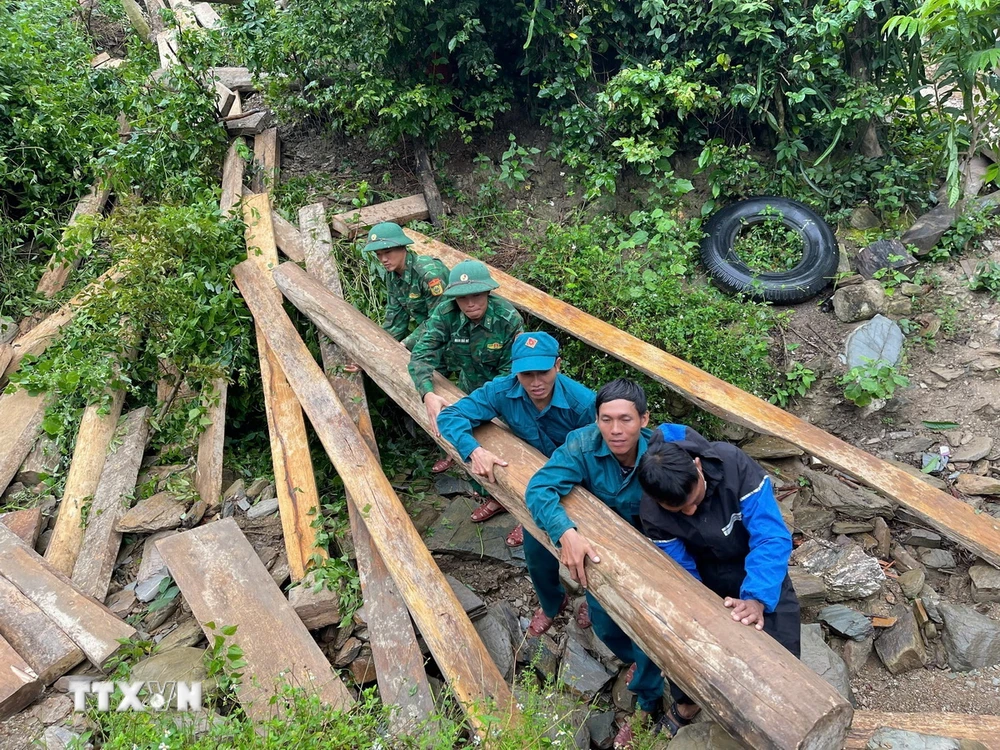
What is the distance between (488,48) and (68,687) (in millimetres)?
6207

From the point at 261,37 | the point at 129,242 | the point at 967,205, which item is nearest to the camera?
the point at 129,242

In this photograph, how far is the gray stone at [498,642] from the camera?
3395 millimetres

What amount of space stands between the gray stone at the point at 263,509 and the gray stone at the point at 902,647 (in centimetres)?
370

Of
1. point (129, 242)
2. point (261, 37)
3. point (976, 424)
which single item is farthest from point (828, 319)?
point (261, 37)

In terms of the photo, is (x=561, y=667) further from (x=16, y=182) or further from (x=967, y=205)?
(x=16, y=182)

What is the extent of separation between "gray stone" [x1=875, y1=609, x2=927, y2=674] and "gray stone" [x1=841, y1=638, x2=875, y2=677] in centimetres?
5

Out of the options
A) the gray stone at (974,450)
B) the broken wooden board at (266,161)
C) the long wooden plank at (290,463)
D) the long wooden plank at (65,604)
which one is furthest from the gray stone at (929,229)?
the long wooden plank at (65,604)

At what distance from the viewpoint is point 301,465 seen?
4254mm

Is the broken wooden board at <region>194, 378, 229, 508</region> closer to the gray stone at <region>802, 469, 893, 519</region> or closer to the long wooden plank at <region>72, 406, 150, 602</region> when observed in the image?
the long wooden plank at <region>72, 406, 150, 602</region>

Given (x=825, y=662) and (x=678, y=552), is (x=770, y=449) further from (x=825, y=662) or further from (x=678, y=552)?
(x=678, y=552)

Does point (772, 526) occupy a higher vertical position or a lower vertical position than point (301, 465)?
higher

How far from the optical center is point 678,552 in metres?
2.59

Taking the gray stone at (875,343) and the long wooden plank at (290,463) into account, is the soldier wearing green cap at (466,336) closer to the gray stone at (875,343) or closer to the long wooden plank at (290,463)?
the long wooden plank at (290,463)

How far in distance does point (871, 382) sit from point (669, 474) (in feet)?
10.4
